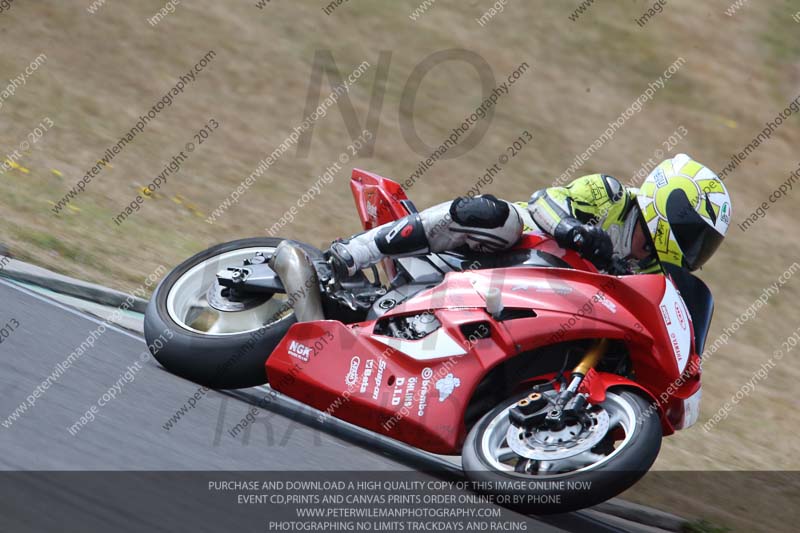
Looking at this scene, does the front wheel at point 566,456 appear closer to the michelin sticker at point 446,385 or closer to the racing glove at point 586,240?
the michelin sticker at point 446,385

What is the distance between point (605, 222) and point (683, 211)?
1.28ft

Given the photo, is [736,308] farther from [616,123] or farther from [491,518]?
[491,518]

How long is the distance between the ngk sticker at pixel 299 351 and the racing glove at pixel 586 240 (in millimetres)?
1290

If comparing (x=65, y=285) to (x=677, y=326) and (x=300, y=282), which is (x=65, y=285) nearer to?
(x=300, y=282)

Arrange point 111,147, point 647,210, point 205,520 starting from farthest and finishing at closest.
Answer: point 111,147 < point 647,210 < point 205,520

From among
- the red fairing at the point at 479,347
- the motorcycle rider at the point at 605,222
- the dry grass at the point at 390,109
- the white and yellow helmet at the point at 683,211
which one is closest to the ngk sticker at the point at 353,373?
the red fairing at the point at 479,347

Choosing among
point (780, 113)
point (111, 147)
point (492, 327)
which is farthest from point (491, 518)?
point (780, 113)

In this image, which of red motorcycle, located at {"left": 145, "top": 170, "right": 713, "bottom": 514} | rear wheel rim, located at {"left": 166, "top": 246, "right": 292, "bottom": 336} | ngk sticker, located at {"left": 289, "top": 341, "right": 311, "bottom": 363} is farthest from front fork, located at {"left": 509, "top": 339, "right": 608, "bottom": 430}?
rear wheel rim, located at {"left": 166, "top": 246, "right": 292, "bottom": 336}

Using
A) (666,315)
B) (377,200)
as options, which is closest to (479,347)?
(666,315)

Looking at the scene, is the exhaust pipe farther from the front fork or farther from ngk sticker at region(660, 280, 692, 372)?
ngk sticker at region(660, 280, 692, 372)

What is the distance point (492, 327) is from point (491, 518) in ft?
3.02

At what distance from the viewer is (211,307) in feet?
19.2

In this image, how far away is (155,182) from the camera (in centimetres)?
1033

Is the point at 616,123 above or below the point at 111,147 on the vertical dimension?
above
